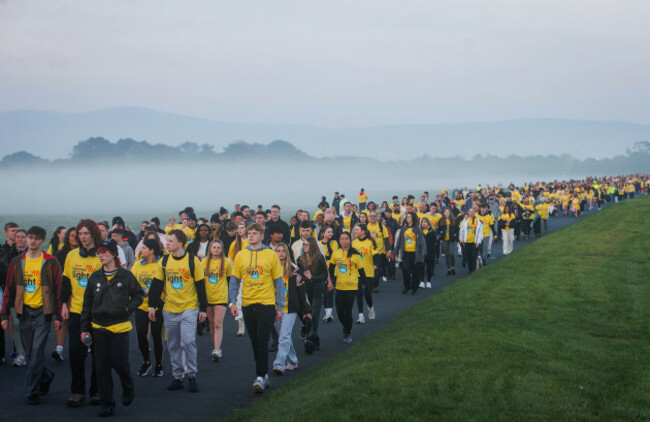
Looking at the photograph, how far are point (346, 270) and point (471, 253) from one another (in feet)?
28.7

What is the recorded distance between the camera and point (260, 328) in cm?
874

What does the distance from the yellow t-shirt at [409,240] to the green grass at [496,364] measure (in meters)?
1.68

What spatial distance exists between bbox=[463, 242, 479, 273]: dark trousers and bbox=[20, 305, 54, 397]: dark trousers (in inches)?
535

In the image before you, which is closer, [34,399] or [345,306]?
[34,399]

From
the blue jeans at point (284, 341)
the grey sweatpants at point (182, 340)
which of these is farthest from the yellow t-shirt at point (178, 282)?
the blue jeans at point (284, 341)

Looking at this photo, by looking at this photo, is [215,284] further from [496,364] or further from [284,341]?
[496,364]

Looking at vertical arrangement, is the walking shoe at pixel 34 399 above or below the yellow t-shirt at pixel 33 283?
below

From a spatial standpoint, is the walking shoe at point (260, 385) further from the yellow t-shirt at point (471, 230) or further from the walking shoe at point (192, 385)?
the yellow t-shirt at point (471, 230)

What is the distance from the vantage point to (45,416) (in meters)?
7.81

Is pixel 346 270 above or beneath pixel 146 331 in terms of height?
above

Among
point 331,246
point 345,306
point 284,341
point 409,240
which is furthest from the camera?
point 409,240

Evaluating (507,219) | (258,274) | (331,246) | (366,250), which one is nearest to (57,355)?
(258,274)

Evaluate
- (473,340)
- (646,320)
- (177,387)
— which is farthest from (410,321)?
(177,387)

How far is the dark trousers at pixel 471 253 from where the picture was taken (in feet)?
65.0
